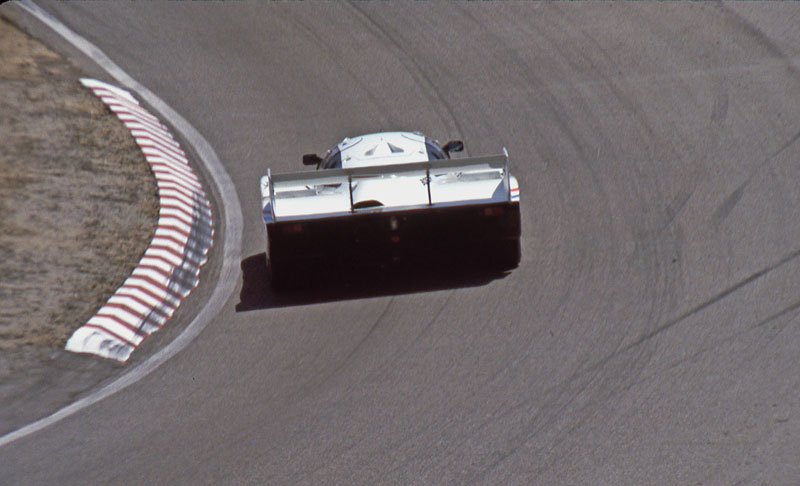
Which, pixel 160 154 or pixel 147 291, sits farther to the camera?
pixel 160 154

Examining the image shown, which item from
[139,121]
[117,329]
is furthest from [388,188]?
[139,121]

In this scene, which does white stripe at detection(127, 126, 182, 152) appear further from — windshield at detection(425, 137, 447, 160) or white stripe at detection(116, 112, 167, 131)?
windshield at detection(425, 137, 447, 160)

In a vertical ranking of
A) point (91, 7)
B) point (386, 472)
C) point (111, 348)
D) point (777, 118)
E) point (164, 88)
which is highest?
point (91, 7)

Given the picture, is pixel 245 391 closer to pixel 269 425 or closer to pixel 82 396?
pixel 269 425

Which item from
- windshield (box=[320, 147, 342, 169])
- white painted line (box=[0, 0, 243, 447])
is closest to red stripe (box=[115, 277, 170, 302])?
white painted line (box=[0, 0, 243, 447])

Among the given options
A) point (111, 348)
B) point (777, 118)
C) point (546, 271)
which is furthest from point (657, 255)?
point (111, 348)

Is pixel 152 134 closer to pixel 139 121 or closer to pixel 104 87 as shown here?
pixel 139 121

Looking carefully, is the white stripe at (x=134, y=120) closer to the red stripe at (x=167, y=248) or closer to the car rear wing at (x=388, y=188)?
the red stripe at (x=167, y=248)
